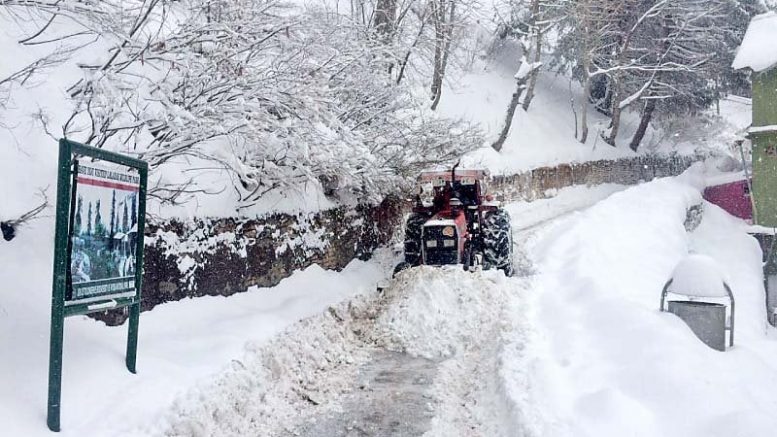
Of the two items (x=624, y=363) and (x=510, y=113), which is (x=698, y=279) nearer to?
(x=624, y=363)

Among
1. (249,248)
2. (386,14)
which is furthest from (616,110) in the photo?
(249,248)

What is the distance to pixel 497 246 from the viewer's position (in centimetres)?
990

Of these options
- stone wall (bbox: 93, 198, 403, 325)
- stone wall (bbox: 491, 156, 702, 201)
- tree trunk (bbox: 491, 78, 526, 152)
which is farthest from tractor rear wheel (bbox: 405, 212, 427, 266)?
tree trunk (bbox: 491, 78, 526, 152)

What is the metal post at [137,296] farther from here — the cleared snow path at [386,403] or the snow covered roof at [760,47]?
the snow covered roof at [760,47]

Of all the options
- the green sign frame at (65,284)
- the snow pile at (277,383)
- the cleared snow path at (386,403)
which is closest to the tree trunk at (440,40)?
the snow pile at (277,383)

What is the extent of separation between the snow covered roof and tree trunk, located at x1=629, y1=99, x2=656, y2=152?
358 inches

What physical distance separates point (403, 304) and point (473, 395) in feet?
7.73

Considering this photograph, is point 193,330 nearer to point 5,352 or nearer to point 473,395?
point 5,352

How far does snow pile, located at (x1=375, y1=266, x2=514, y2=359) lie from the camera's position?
7602 mm

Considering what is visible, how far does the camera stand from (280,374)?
20.3 feet

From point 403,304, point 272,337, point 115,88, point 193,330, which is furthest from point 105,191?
point 403,304

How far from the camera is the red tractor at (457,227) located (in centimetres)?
905

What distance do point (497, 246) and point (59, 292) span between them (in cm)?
694

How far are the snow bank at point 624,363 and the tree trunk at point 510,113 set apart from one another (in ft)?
33.2
